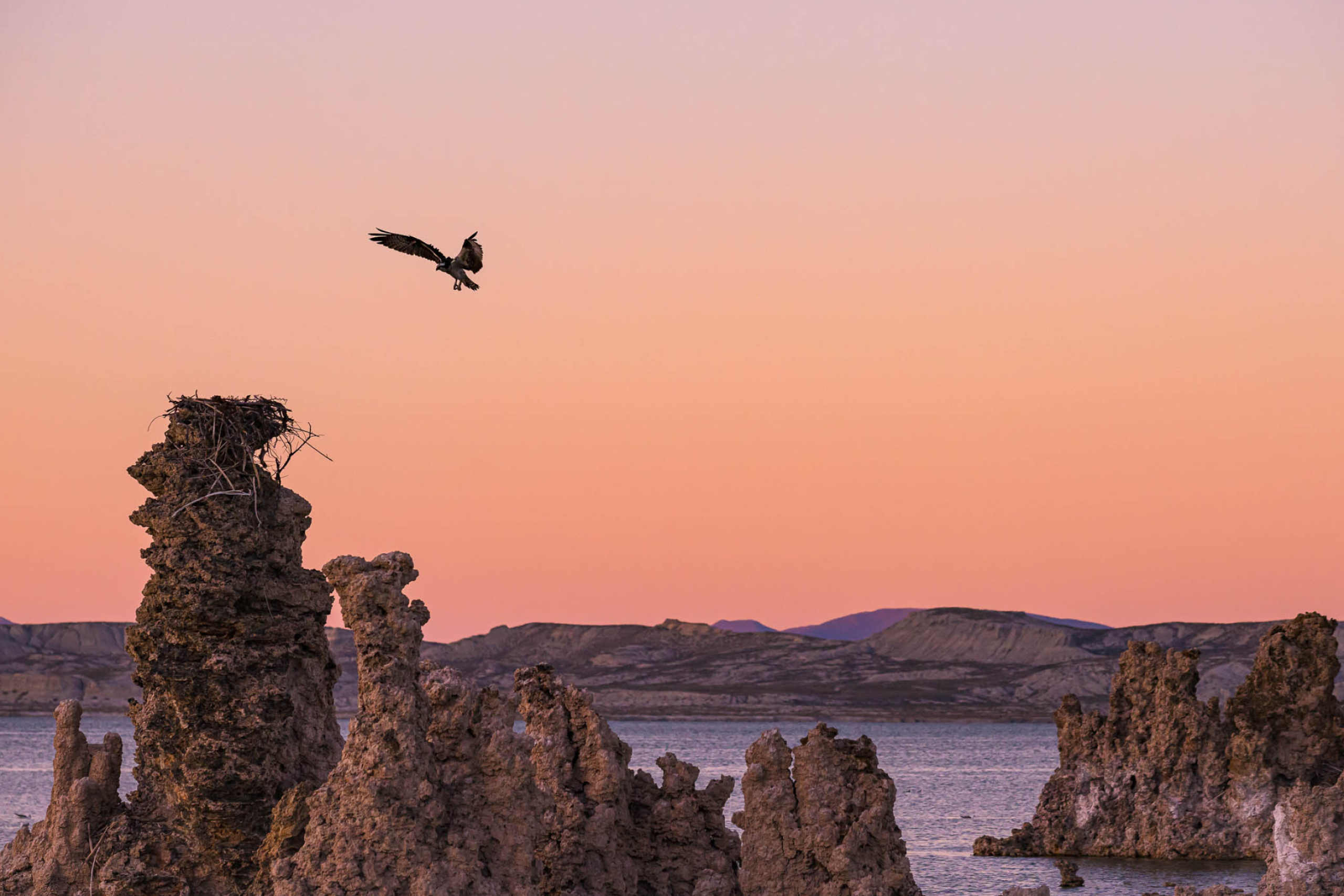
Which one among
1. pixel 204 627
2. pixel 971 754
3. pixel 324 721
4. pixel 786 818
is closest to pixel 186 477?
pixel 204 627

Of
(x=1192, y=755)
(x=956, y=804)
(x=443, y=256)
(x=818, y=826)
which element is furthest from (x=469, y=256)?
(x=956, y=804)

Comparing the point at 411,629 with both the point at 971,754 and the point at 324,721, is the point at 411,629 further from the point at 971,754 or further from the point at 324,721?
the point at 971,754

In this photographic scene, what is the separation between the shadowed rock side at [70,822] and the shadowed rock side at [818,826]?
27.3 ft

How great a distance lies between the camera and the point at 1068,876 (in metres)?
54.0

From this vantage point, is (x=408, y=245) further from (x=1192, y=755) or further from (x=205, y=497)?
(x=1192, y=755)

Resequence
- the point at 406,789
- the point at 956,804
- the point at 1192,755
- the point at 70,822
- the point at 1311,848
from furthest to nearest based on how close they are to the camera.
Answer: the point at 956,804 < the point at 1192,755 < the point at 1311,848 < the point at 70,822 < the point at 406,789

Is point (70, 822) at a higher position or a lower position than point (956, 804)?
higher

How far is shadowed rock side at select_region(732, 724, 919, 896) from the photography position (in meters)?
24.4

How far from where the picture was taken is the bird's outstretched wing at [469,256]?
22.5m

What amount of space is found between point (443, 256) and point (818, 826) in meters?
9.32

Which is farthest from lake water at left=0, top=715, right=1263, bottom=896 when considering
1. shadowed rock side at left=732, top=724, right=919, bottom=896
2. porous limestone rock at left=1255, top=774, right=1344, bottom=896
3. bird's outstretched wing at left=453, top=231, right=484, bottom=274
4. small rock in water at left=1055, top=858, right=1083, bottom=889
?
bird's outstretched wing at left=453, top=231, right=484, bottom=274

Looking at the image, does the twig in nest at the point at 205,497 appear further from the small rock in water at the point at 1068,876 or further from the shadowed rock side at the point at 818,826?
the small rock in water at the point at 1068,876

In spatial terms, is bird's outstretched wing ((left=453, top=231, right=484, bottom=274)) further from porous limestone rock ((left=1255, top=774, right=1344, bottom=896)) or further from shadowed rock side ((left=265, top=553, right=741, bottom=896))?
porous limestone rock ((left=1255, top=774, right=1344, bottom=896))

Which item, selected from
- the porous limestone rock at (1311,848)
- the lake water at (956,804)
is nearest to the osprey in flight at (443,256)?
the porous limestone rock at (1311,848)
